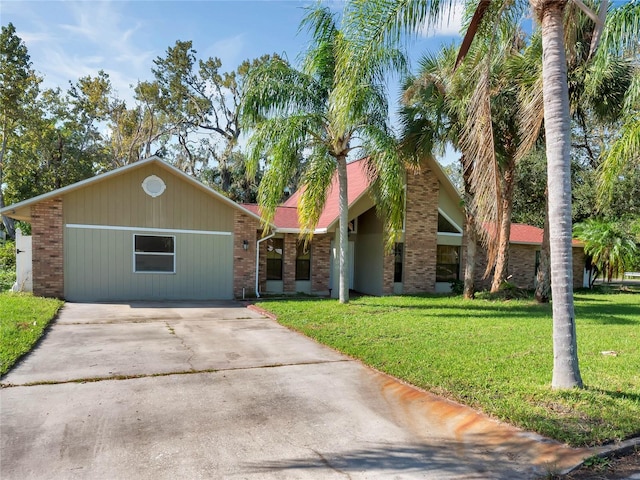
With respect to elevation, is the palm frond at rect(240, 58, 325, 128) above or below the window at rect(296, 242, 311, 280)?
above

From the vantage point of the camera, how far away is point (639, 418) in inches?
178

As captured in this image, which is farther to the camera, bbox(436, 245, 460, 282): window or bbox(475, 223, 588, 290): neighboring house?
bbox(475, 223, 588, 290): neighboring house

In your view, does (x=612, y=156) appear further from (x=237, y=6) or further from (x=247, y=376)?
(x=237, y=6)

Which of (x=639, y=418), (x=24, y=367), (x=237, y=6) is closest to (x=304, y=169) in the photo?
(x=237, y=6)

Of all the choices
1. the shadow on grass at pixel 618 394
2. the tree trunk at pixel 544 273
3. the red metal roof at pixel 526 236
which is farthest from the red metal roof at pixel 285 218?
the shadow on grass at pixel 618 394

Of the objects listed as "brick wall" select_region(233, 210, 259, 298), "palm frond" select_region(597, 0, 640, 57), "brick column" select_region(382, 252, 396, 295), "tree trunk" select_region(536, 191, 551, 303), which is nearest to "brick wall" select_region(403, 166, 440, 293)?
"brick column" select_region(382, 252, 396, 295)

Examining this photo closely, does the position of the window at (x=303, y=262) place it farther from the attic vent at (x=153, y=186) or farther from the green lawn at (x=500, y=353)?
the attic vent at (x=153, y=186)

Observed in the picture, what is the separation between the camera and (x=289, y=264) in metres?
15.8

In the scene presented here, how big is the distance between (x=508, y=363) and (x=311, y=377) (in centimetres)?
307

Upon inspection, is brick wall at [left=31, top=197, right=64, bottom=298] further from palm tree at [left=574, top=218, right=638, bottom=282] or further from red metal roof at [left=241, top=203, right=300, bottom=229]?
palm tree at [left=574, top=218, right=638, bottom=282]

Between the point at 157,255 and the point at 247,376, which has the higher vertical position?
the point at 157,255

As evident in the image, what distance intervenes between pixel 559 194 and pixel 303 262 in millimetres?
11734

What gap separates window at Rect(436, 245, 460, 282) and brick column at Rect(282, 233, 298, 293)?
5979 mm

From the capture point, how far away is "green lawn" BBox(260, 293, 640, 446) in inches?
182
